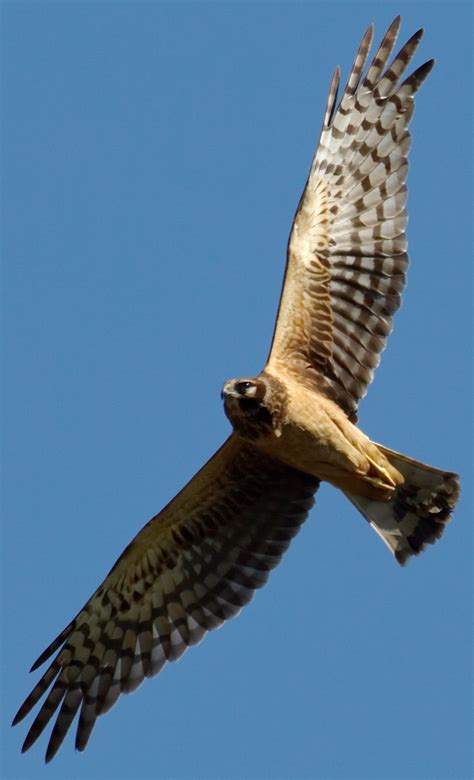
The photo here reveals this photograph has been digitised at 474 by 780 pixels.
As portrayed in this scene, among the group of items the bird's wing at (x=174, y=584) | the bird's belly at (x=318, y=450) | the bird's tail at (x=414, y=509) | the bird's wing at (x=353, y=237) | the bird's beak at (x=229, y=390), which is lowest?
the bird's wing at (x=174, y=584)

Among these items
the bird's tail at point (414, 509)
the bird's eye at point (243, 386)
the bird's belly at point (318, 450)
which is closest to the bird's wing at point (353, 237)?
the bird's belly at point (318, 450)

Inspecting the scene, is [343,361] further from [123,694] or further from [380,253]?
[123,694]

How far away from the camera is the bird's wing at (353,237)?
9266mm

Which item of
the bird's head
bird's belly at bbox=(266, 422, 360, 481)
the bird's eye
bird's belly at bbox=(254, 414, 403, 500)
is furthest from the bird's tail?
the bird's eye

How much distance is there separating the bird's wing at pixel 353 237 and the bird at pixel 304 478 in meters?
0.01

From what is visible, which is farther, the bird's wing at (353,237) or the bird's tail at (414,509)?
the bird's tail at (414,509)

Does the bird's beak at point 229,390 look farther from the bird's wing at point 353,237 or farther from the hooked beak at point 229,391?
the bird's wing at point 353,237

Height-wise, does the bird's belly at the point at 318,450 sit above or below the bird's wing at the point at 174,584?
above

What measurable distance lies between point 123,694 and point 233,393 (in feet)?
9.40

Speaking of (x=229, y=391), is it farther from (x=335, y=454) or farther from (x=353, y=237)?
(x=353, y=237)

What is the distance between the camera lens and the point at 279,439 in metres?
8.55

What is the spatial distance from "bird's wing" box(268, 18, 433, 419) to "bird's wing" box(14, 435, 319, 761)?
0.92m

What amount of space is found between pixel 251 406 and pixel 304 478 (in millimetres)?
1325

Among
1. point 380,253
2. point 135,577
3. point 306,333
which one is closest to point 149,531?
point 135,577
